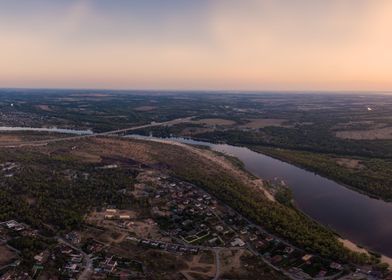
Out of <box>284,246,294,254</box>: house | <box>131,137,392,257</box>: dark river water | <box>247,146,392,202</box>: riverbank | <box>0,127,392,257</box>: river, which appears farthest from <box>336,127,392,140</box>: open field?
<box>284,246,294,254</box>: house

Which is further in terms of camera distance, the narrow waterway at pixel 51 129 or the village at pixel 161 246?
the narrow waterway at pixel 51 129

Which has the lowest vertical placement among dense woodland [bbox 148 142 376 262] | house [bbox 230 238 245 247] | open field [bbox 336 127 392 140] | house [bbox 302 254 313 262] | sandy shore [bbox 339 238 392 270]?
sandy shore [bbox 339 238 392 270]

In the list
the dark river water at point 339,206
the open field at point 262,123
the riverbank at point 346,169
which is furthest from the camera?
the open field at point 262,123

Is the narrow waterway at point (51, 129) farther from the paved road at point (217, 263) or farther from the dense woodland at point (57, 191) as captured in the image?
the paved road at point (217, 263)

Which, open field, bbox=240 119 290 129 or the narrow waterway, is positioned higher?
open field, bbox=240 119 290 129

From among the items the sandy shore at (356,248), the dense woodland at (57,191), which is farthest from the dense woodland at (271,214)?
the dense woodland at (57,191)

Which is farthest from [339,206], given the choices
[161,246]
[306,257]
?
[161,246]

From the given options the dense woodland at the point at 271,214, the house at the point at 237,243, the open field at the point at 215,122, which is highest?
the open field at the point at 215,122

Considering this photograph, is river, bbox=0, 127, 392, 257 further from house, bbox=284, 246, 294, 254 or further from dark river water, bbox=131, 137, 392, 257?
house, bbox=284, 246, 294, 254

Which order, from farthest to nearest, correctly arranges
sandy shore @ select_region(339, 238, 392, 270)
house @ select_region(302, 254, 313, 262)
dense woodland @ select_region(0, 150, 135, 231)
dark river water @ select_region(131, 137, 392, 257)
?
dense woodland @ select_region(0, 150, 135, 231) → dark river water @ select_region(131, 137, 392, 257) → sandy shore @ select_region(339, 238, 392, 270) → house @ select_region(302, 254, 313, 262)

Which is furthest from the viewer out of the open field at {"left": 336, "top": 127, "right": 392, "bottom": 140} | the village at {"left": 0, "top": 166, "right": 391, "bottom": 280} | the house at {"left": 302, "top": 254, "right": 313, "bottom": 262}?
the open field at {"left": 336, "top": 127, "right": 392, "bottom": 140}
